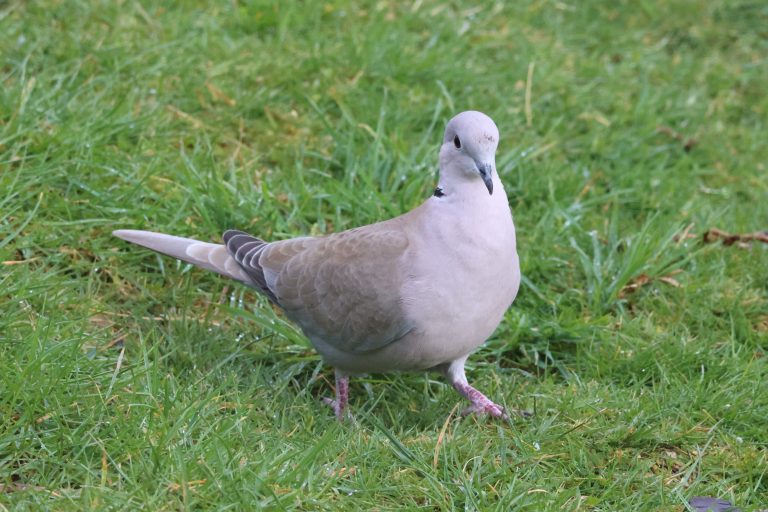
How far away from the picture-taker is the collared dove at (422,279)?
347cm

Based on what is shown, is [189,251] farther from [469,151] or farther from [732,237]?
[732,237]

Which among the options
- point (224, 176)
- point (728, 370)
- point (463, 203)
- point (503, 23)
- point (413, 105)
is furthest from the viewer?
point (503, 23)

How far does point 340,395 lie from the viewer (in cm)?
396

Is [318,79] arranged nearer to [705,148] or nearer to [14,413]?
[705,148]

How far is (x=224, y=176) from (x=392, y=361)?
1548 mm

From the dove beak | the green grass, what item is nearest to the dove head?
the dove beak

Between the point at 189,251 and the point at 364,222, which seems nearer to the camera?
Result: the point at 189,251

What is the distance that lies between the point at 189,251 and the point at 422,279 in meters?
1.04

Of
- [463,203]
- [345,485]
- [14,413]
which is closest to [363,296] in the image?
[463,203]

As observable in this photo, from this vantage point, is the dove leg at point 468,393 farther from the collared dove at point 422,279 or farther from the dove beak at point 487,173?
the dove beak at point 487,173

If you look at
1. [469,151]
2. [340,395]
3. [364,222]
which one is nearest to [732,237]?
[364,222]

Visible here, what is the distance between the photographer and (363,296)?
12.1 feet

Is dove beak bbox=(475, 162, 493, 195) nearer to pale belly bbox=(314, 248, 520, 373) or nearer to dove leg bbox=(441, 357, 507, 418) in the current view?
pale belly bbox=(314, 248, 520, 373)

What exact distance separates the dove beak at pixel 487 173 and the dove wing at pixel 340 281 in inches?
15.8
